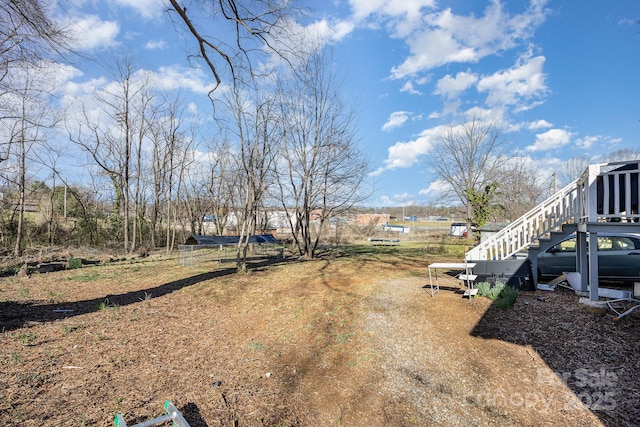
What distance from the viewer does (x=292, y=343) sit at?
4906mm

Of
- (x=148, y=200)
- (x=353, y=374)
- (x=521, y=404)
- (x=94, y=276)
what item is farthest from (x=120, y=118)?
(x=521, y=404)

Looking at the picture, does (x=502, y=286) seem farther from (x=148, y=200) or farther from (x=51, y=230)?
(x=148, y=200)

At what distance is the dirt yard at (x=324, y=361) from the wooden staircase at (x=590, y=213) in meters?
1.06

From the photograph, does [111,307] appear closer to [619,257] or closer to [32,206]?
[619,257]

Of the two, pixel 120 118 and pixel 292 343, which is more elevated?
pixel 120 118

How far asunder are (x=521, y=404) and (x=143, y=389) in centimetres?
411

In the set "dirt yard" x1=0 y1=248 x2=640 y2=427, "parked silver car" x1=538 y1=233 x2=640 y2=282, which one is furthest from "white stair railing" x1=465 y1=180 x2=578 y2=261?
"dirt yard" x1=0 y1=248 x2=640 y2=427

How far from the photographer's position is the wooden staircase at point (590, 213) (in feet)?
16.5

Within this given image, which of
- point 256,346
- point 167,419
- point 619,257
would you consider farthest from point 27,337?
point 619,257

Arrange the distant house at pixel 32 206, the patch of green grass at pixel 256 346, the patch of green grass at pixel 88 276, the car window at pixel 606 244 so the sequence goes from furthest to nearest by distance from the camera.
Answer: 1. the distant house at pixel 32 206
2. the patch of green grass at pixel 88 276
3. the car window at pixel 606 244
4. the patch of green grass at pixel 256 346

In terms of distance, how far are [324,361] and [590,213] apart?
5266 millimetres

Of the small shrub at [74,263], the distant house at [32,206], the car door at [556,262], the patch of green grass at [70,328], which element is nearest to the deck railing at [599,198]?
the car door at [556,262]

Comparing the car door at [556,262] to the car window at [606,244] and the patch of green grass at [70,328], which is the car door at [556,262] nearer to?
the car window at [606,244]

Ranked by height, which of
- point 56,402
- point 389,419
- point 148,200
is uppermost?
point 148,200
